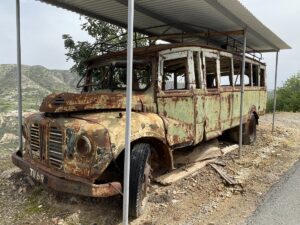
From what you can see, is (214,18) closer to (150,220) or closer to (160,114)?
(160,114)

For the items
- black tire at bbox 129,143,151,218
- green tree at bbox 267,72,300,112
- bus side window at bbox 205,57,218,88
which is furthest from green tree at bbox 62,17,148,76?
green tree at bbox 267,72,300,112

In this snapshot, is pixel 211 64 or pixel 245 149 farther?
pixel 245 149

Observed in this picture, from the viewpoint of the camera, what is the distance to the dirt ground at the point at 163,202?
4691 millimetres

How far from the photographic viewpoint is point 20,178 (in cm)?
607

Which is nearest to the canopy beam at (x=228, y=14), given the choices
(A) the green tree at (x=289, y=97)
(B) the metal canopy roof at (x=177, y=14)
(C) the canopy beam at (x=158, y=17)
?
(B) the metal canopy roof at (x=177, y=14)

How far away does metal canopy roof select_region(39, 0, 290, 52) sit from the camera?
654cm

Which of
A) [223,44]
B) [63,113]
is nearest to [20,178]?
[63,113]

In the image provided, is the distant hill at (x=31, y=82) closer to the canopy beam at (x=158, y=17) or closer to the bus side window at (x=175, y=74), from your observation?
the canopy beam at (x=158, y=17)

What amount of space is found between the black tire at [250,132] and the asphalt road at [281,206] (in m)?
3.16

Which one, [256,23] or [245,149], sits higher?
[256,23]

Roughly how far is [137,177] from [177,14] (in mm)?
4146

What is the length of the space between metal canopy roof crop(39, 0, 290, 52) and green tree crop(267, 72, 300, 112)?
710 inches

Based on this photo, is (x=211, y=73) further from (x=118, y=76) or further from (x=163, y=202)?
(x=163, y=202)

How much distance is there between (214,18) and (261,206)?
411cm
